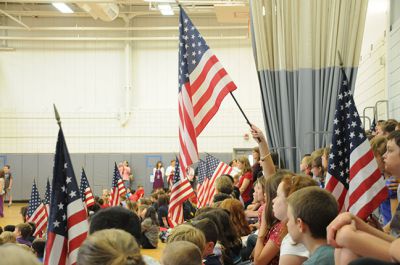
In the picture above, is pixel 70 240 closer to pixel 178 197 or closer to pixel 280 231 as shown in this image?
pixel 280 231

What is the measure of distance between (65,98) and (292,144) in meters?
17.0

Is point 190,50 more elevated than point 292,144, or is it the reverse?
point 190,50

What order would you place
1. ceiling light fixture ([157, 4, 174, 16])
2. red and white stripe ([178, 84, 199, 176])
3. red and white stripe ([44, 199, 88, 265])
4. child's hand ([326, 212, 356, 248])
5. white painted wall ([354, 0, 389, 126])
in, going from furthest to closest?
ceiling light fixture ([157, 4, 174, 16]) → white painted wall ([354, 0, 389, 126]) → red and white stripe ([178, 84, 199, 176]) → red and white stripe ([44, 199, 88, 265]) → child's hand ([326, 212, 356, 248])

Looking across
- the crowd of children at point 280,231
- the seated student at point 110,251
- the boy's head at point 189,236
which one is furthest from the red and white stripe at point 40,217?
the seated student at point 110,251

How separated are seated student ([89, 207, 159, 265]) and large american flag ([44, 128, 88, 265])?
3.35 feet

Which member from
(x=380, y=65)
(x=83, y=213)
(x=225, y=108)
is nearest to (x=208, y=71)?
(x=83, y=213)

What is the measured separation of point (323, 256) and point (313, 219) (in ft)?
0.59

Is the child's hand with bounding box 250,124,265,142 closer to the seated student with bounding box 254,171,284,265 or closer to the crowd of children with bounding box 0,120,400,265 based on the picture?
the crowd of children with bounding box 0,120,400,265

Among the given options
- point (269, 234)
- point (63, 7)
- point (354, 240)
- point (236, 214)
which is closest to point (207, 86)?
point (236, 214)

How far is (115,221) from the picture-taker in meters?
2.98

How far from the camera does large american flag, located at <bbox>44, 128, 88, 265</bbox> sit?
12.9ft

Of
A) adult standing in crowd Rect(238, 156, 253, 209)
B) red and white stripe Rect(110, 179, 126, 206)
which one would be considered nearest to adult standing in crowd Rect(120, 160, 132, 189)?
red and white stripe Rect(110, 179, 126, 206)

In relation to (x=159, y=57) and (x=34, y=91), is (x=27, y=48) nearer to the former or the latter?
(x=34, y=91)

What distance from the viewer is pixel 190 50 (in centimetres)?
652
